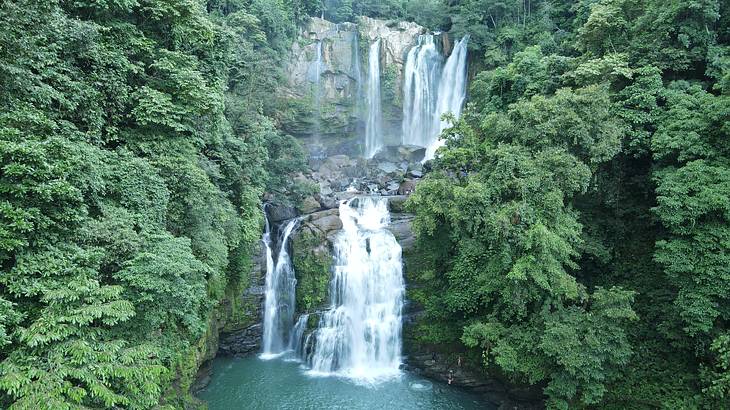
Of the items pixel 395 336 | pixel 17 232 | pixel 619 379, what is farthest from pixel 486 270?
pixel 17 232

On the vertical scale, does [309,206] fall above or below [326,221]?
above

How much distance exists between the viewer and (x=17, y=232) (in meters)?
7.06

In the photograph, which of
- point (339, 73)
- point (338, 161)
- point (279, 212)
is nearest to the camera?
point (279, 212)

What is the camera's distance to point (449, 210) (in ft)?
43.0

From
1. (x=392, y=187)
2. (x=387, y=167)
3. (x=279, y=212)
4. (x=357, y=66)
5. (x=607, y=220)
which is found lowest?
(x=607, y=220)

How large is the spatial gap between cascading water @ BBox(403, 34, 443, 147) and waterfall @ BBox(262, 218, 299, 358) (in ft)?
47.4

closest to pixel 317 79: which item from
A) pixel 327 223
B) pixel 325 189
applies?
pixel 325 189

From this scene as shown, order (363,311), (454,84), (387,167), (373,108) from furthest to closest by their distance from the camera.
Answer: (373,108), (387,167), (454,84), (363,311)

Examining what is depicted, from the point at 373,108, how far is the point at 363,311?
1731 cm

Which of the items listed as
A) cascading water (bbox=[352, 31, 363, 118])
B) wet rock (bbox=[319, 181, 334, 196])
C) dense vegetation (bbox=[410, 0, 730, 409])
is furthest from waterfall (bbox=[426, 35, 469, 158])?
dense vegetation (bbox=[410, 0, 730, 409])

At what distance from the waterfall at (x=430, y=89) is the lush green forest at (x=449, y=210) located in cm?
1164

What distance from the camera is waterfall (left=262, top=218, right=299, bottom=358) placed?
1788 centimetres

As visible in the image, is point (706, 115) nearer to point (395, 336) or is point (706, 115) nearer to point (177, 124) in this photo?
point (395, 336)

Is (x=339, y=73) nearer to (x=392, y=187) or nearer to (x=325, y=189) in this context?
(x=325, y=189)
